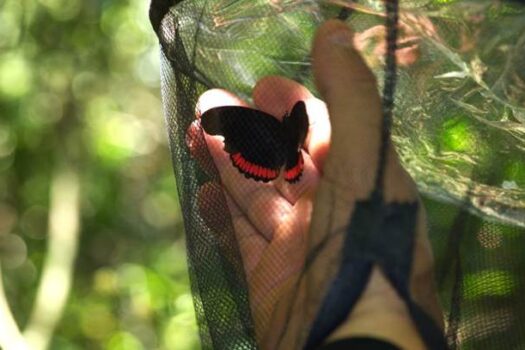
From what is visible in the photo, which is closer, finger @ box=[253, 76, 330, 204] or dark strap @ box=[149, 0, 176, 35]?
finger @ box=[253, 76, 330, 204]

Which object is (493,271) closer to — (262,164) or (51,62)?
(262,164)

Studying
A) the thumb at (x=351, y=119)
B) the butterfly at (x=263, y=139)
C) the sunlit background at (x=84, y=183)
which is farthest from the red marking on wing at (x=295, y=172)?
the sunlit background at (x=84, y=183)

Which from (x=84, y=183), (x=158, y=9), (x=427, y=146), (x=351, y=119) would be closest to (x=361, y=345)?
(x=351, y=119)

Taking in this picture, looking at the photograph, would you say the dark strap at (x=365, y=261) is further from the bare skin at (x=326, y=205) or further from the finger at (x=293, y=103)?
the finger at (x=293, y=103)

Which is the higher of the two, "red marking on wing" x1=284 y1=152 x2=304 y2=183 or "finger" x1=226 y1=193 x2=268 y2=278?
"red marking on wing" x1=284 y1=152 x2=304 y2=183

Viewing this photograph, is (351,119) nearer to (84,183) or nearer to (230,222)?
(230,222)

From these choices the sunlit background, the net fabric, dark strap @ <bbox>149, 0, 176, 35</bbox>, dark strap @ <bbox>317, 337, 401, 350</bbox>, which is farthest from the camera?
the sunlit background

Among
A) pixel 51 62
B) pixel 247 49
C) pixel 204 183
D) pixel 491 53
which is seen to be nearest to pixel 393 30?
pixel 491 53

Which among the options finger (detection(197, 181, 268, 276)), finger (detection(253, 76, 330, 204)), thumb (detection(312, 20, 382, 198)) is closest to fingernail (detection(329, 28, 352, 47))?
thumb (detection(312, 20, 382, 198))

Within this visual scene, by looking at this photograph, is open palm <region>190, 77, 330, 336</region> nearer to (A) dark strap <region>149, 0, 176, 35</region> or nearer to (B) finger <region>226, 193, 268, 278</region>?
(B) finger <region>226, 193, 268, 278</region>
